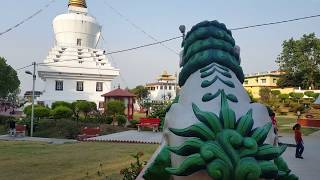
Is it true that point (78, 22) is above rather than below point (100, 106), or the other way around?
above

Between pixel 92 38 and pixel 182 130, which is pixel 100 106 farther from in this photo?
pixel 182 130

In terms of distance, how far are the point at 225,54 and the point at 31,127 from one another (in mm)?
18564

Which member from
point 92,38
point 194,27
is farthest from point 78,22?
point 194,27

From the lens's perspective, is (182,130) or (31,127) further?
(31,127)

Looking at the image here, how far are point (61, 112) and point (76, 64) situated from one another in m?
13.4

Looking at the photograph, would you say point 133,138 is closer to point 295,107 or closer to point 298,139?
point 298,139

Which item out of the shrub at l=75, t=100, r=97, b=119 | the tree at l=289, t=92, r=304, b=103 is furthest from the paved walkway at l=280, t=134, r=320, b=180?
the tree at l=289, t=92, r=304, b=103

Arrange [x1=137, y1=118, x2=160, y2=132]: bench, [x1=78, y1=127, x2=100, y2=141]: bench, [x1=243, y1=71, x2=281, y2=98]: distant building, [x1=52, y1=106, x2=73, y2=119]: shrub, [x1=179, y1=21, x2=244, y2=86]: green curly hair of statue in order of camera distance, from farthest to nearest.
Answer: [x1=243, y1=71, x2=281, y2=98]: distant building, [x1=52, y1=106, x2=73, y2=119]: shrub, [x1=137, y1=118, x2=160, y2=132]: bench, [x1=78, y1=127, x2=100, y2=141]: bench, [x1=179, y1=21, x2=244, y2=86]: green curly hair of statue

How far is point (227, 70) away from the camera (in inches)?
171

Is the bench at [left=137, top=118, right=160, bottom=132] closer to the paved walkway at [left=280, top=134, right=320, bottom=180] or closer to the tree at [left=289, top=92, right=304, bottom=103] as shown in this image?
Answer: the paved walkway at [left=280, top=134, right=320, bottom=180]

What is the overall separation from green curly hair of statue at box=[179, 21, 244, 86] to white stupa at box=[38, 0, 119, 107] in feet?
110

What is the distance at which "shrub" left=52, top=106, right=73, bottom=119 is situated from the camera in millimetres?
25328

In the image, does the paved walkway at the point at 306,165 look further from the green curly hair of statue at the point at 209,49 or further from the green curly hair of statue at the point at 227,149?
the green curly hair of statue at the point at 227,149

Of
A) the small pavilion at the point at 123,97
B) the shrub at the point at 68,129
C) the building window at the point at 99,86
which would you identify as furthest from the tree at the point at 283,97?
the shrub at the point at 68,129
